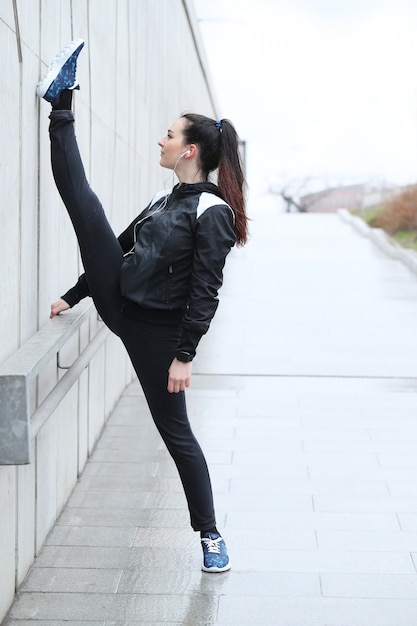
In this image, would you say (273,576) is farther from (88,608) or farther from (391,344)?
(391,344)

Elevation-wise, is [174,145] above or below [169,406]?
above

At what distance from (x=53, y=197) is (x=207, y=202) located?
86 centimetres

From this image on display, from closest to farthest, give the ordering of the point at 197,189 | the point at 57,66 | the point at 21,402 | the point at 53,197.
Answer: the point at 21,402, the point at 57,66, the point at 197,189, the point at 53,197

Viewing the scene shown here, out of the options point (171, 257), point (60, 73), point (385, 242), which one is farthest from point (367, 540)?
point (385, 242)

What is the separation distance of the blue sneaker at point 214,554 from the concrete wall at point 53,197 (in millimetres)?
684

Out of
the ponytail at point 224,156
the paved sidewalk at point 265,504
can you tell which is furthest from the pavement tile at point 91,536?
the ponytail at point 224,156

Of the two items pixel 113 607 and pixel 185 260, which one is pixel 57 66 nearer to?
pixel 185 260

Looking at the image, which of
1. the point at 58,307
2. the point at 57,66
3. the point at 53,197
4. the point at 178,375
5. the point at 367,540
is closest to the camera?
the point at 57,66

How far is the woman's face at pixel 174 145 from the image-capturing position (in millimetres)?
3650

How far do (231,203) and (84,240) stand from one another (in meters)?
0.56

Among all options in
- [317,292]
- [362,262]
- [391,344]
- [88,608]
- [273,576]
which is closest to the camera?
[88,608]

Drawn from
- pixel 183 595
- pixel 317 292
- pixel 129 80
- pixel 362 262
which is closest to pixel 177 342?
pixel 183 595

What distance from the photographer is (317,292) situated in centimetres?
1288

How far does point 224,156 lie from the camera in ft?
11.9
